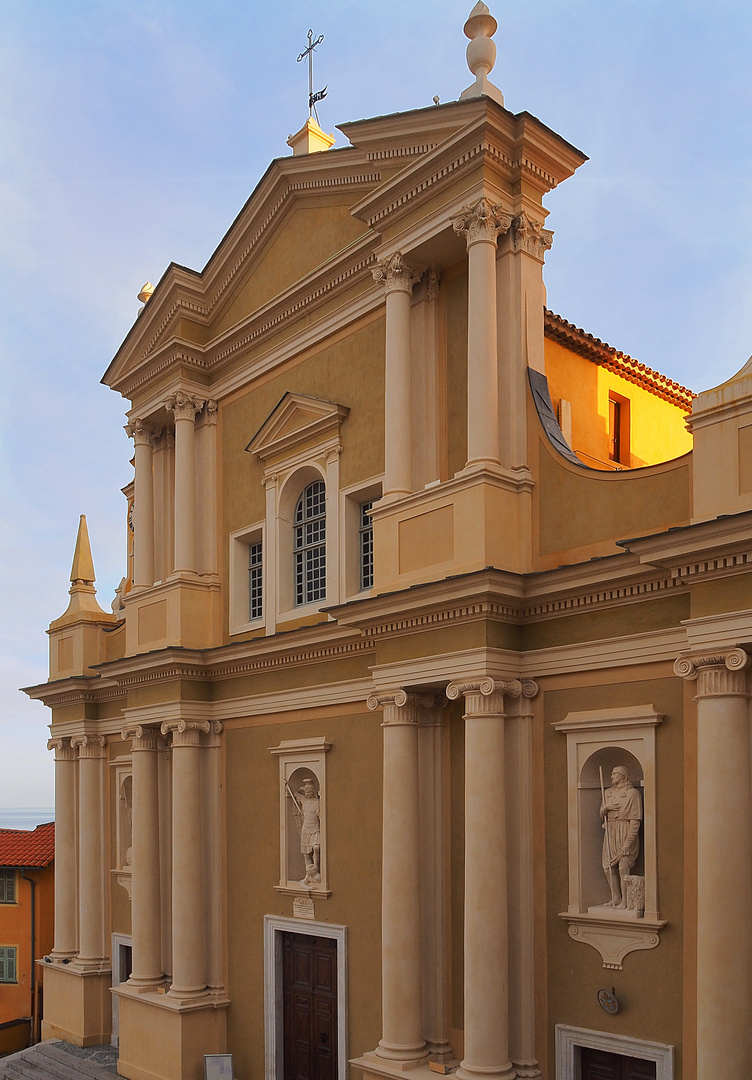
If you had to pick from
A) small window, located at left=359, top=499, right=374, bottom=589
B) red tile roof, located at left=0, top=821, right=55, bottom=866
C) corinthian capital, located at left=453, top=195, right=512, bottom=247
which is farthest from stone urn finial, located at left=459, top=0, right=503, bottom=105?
red tile roof, located at left=0, top=821, right=55, bottom=866

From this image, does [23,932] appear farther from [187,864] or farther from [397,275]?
[397,275]

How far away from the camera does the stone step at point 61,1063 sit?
17312 millimetres

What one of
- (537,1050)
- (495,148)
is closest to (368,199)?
(495,148)

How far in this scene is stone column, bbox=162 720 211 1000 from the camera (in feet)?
51.7

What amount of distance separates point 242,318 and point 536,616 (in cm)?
799

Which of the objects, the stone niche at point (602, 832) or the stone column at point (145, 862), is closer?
the stone niche at point (602, 832)

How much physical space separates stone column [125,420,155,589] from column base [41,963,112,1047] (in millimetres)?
7422

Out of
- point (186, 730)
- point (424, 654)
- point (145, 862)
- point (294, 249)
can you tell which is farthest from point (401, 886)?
point (294, 249)

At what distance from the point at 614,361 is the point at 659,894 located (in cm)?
770

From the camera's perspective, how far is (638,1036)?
32.5 feet

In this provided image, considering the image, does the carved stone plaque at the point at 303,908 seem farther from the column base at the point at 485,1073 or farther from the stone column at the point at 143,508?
the stone column at the point at 143,508

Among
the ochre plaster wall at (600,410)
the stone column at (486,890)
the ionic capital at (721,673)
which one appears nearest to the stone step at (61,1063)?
the stone column at (486,890)

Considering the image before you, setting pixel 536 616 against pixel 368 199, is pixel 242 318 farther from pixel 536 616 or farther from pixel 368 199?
pixel 536 616

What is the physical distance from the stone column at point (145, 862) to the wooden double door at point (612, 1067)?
836 cm
